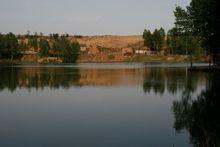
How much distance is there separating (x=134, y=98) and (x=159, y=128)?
42.2 feet

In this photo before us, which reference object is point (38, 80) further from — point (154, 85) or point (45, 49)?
point (45, 49)

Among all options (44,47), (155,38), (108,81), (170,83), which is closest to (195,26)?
(108,81)

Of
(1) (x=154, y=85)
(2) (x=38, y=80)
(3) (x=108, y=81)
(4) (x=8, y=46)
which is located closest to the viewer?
(1) (x=154, y=85)

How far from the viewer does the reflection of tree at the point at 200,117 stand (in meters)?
17.2

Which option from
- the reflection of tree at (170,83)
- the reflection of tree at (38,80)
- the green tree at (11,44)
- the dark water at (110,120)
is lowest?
the reflection of tree at (38,80)

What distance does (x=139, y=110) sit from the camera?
2597 cm

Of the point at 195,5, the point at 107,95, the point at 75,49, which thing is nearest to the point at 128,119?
the point at 107,95

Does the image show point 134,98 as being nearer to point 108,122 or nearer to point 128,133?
point 108,122

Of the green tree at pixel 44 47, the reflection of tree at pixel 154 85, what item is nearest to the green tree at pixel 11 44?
the green tree at pixel 44 47

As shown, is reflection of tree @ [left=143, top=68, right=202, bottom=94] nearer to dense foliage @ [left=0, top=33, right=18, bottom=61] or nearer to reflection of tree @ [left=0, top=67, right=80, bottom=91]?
reflection of tree @ [left=0, top=67, right=80, bottom=91]

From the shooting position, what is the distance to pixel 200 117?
22.6m

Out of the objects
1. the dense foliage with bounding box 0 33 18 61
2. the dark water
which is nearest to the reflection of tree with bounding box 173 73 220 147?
the dark water

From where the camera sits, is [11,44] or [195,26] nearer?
[195,26]

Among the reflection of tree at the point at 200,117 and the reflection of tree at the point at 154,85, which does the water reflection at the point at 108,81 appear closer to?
the reflection of tree at the point at 154,85
